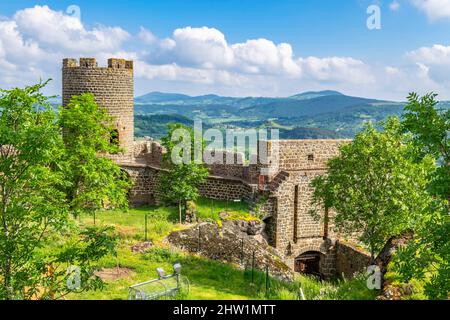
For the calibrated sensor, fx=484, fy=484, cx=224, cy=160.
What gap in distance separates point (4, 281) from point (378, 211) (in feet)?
45.9

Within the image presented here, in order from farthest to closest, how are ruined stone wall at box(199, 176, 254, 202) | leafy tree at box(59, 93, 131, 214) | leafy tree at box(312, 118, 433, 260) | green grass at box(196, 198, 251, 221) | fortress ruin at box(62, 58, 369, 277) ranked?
ruined stone wall at box(199, 176, 254, 202)
fortress ruin at box(62, 58, 369, 277)
green grass at box(196, 198, 251, 221)
leafy tree at box(59, 93, 131, 214)
leafy tree at box(312, 118, 433, 260)

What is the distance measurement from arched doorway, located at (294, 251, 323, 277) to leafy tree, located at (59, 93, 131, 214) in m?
11.5

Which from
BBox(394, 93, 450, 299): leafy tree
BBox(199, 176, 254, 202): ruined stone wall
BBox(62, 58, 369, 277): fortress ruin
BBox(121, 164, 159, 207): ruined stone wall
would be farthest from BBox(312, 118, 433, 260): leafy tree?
BBox(121, 164, 159, 207): ruined stone wall

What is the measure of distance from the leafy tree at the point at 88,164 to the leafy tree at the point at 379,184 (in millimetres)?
9804

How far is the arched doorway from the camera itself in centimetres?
2903

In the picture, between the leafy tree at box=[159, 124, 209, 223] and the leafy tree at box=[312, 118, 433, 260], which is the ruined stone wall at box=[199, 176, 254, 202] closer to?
the leafy tree at box=[159, 124, 209, 223]

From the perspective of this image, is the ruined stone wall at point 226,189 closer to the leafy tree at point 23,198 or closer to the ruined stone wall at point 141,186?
the ruined stone wall at point 141,186

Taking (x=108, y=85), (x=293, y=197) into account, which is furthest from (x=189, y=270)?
(x=108, y=85)

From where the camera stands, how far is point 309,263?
2969 cm

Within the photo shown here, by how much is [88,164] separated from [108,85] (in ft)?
40.8

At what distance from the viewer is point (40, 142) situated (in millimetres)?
10570

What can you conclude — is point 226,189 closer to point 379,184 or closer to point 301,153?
point 301,153

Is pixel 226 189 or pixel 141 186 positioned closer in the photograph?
pixel 226 189
